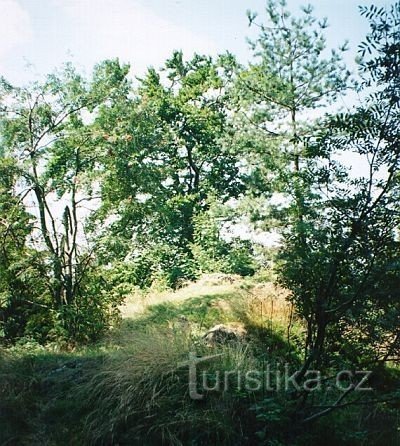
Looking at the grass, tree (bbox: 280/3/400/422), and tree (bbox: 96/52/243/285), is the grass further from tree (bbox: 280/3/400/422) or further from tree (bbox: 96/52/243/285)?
tree (bbox: 96/52/243/285)

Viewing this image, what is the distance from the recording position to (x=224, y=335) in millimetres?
5848

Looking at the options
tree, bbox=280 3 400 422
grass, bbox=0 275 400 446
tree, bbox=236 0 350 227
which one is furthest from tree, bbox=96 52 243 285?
tree, bbox=280 3 400 422

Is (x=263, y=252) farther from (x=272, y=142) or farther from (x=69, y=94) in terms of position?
(x=69, y=94)

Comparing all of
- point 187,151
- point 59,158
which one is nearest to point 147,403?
point 59,158

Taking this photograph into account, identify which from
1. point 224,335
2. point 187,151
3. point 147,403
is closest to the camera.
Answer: point 147,403

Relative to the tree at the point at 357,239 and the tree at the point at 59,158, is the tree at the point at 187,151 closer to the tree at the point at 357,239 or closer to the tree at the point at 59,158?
the tree at the point at 59,158

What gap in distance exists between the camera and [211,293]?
9.48 m

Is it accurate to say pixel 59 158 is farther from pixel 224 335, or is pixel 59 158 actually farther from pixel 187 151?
pixel 187 151

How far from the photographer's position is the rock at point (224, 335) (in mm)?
5590

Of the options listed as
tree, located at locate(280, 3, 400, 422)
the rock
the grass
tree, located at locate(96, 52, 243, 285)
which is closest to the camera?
tree, located at locate(280, 3, 400, 422)

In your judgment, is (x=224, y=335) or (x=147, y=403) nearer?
(x=147, y=403)

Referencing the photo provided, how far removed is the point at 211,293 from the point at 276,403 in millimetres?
5644

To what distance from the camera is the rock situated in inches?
220

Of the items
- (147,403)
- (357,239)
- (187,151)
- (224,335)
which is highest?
(187,151)
